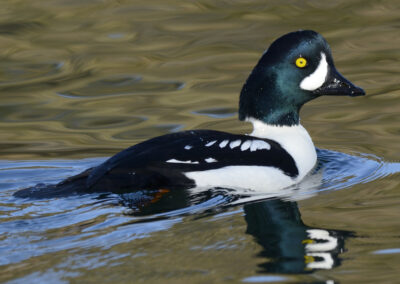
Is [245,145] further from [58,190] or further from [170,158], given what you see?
[58,190]

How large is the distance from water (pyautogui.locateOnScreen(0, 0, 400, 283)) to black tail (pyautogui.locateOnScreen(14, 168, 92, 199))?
10 centimetres

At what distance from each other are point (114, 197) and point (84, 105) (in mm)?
3230

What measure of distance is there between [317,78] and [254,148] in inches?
32.8

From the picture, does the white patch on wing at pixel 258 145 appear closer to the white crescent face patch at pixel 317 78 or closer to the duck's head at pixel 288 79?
the duck's head at pixel 288 79

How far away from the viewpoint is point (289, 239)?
16.6 feet

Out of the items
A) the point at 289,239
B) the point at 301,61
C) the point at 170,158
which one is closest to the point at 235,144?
the point at 170,158

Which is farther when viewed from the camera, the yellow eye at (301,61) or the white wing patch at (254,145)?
the yellow eye at (301,61)

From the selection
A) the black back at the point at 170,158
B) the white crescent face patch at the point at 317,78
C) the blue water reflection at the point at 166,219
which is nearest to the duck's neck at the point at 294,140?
the blue water reflection at the point at 166,219

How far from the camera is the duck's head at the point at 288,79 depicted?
6477mm

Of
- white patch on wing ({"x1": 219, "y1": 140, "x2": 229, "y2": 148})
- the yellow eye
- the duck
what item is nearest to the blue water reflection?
the duck

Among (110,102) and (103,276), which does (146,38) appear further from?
(103,276)

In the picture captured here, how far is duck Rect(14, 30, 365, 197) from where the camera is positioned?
588cm

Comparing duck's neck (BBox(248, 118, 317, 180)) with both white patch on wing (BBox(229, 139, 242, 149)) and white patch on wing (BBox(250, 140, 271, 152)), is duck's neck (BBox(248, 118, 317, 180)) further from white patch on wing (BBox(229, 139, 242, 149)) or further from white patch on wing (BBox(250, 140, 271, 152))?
white patch on wing (BBox(229, 139, 242, 149))

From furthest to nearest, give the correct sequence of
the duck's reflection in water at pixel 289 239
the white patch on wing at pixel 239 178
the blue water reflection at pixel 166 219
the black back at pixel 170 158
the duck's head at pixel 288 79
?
the duck's head at pixel 288 79 → the white patch on wing at pixel 239 178 → the black back at pixel 170 158 → the blue water reflection at pixel 166 219 → the duck's reflection in water at pixel 289 239
